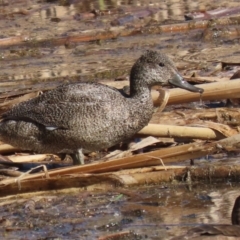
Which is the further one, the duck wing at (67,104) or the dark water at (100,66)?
the duck wing at (67,104)

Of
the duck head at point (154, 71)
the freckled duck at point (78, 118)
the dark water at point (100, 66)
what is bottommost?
the dark water at point (100, 66)

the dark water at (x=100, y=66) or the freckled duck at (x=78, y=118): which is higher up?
the freckled duck at (x=78, y=118)

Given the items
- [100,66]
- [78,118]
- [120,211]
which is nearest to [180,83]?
[78,118]

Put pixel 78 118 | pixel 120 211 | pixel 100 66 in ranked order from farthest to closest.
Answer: pixel 100 66
pixel 78 118
pixel 120 211

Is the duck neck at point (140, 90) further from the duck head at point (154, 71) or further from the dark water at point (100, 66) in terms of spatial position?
the dark water at point (100, 66)

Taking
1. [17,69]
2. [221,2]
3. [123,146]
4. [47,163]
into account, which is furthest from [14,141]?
[221,2]

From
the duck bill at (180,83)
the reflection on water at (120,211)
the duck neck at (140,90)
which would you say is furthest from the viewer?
the duck bill at (180,83)

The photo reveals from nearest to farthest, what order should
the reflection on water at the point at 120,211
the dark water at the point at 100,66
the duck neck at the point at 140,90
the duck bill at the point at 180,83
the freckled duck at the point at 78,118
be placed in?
the reflection on water at the point at 120,211 → the dark water at the point at 100,66 → the freckled duck at the point at 78,118 → the duck neck at the point at 140,90 → the duck bill at the point at 180,83

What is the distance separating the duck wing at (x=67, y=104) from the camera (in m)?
7.34

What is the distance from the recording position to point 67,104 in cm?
736

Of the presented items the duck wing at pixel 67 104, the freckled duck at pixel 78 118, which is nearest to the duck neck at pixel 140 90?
the freckled duck at pixel 78 118

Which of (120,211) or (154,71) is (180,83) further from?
(120,211)

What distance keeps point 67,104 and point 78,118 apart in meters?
0.14

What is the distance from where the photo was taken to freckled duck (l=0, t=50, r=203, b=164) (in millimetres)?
7320
